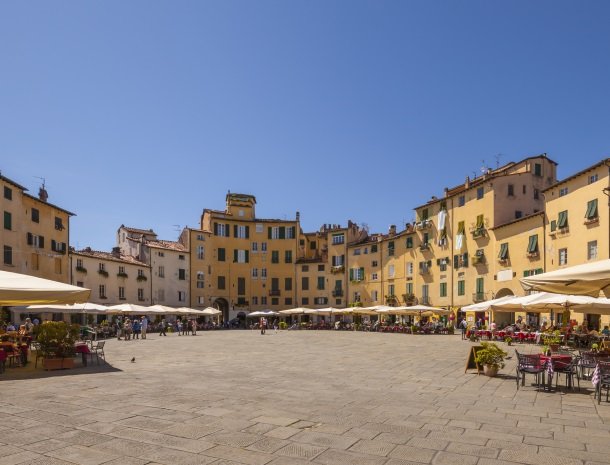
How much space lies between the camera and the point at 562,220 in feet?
109

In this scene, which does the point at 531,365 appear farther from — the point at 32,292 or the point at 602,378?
the point at 32,292

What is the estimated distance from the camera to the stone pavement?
20.6 ft

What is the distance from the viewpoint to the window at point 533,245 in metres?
35.6

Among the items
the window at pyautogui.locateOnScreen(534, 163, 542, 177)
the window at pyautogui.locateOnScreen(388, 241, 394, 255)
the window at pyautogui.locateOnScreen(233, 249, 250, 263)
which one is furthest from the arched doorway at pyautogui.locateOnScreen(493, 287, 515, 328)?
the window at pyautogui.locateOnScreen(233, 249, 250, 263)

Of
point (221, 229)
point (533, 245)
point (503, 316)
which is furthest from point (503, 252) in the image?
point (221, 229)

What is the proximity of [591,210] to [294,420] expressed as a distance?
1132 inches

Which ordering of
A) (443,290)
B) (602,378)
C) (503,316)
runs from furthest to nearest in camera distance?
(443,290) → (503,316) → (602,378)

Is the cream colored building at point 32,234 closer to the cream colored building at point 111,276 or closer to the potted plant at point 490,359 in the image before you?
the cream colored building at point 111,276

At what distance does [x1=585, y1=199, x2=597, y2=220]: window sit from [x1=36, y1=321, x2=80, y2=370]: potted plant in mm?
28692

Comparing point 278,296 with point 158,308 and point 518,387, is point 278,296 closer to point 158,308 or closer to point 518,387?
point 158,308

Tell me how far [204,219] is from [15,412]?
58.0m

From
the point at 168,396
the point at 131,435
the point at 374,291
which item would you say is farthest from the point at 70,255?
the point at 131,435

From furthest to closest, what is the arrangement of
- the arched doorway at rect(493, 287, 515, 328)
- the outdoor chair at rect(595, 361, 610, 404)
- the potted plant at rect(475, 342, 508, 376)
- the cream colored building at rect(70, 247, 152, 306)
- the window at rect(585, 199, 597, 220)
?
the cream colored building at rect(70, 247, 152, 306) < the arched doorway at rect(493, 287, 515, 328) < the window at rect(585, 199, 597, 220) < the potted plant at rect(475, 342, 508, 376) < the outdoor chair at rect(595, 361, 610, 404)

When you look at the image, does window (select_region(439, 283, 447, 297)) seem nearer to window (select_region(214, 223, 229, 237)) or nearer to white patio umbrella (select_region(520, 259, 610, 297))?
window (select_region(214, 223, 229, 237))
